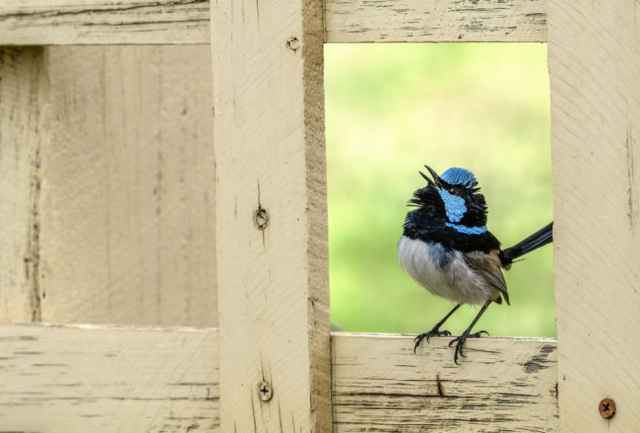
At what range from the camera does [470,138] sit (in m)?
6.78

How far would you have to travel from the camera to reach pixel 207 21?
2.82 m

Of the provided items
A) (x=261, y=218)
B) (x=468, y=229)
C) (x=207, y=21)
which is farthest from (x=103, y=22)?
(x=468, y=229)

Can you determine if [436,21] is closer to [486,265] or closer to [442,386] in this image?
[442,386]

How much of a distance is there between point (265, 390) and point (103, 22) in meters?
0.90

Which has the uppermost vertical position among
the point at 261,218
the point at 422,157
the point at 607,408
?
the point at 422,157

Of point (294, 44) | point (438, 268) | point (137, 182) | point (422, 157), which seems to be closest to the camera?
point (294, 44)

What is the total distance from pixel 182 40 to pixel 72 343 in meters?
0.74

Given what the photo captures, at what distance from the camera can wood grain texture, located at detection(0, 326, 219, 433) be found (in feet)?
9.50

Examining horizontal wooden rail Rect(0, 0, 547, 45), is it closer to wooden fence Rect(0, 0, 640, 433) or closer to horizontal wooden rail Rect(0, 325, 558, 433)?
wooden fence Rect(0, 0, 640, 433)

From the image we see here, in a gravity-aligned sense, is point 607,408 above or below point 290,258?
below

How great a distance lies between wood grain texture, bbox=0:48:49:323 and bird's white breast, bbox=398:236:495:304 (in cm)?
98

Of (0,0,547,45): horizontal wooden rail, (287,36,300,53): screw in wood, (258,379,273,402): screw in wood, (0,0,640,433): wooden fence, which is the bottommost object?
(258,379,273,402): screw in wood

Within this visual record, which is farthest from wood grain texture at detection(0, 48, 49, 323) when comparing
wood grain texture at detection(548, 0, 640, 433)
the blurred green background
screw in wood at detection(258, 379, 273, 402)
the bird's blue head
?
the blurred green background

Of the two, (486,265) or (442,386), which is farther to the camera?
(486,265)
